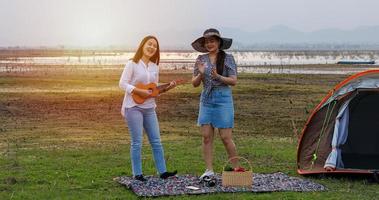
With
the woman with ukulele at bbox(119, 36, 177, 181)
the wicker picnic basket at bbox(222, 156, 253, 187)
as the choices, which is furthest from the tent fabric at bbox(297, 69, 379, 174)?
the woman with ukulele at bbox(119, 36, 177, 181)

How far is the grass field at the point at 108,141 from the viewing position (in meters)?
8.39

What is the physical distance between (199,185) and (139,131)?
1.11 meters

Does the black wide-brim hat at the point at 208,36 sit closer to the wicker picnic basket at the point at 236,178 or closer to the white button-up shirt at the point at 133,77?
the white button-up shirt at the point at 133,77

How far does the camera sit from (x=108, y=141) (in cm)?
1321

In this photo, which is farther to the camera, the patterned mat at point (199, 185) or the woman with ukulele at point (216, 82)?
the woman with ukulele at point (216, 82)

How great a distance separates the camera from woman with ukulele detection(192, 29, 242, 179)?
8.10 meters

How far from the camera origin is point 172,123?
16719mm

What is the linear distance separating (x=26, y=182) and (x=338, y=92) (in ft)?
16.1

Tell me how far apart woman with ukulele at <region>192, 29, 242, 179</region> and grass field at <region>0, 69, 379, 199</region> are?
1.00m

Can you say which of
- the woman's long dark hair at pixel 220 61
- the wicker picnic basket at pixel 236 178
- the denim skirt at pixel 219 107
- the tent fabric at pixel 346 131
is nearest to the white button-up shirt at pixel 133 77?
the denim skirt at pixel 219 107

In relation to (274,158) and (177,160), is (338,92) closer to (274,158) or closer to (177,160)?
(274,158)

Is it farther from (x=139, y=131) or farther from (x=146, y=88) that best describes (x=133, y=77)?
(x=139, y=131)

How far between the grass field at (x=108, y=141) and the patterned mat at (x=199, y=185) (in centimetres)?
17

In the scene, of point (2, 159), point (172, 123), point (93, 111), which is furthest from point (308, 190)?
point (93, 111)
